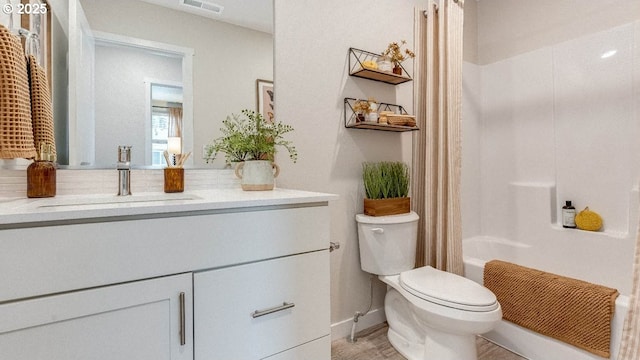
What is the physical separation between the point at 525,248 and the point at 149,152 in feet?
8.20

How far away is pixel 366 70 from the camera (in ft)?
5.77

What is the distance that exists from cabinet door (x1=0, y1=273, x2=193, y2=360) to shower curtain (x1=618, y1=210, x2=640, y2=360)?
4.79 feet

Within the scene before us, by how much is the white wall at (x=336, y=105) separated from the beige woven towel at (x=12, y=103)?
957 millimetres

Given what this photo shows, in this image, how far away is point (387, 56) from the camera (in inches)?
72.6

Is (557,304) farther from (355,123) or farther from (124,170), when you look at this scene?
(124,170)

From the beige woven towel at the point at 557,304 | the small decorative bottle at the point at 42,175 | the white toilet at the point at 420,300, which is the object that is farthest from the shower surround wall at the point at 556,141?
the small decorative bottle at the point at 42,175

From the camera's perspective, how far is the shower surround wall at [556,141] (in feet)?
5.99

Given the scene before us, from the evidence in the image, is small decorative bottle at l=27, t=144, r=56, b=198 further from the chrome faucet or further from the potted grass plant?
the potted grass plant

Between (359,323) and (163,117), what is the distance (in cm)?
158

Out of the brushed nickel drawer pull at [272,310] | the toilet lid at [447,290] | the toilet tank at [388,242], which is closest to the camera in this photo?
the brushed nickel drawer pull at [272,310]

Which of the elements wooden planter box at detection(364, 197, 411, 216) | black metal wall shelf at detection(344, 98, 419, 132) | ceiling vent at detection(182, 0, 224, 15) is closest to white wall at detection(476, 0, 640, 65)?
black metal wall shelf at detection(344, 98, 419, 132)

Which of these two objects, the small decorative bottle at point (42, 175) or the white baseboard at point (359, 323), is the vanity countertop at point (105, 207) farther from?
the white baseboard at point (359, 323)

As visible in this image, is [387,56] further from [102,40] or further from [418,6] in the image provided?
[102,40]

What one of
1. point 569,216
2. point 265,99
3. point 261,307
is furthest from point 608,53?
point 261,307
